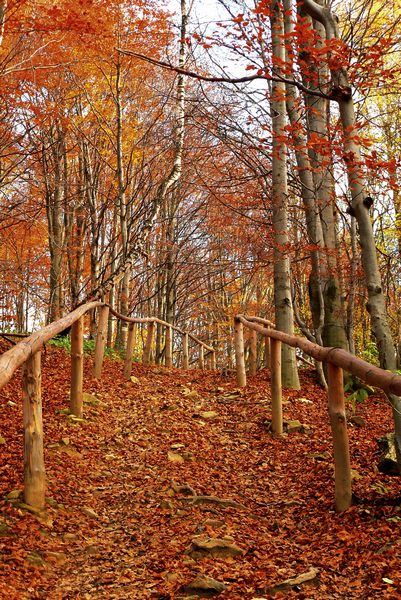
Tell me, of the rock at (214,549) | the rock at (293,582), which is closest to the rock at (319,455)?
the rock at (214,549)

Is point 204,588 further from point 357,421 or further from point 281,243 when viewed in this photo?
point 281,243

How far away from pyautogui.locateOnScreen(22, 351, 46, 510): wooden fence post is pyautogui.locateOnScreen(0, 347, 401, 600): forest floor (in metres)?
0.15

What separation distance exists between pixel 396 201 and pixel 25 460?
1653cm

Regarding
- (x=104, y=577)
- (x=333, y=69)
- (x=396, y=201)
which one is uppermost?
(x=396, y=201)

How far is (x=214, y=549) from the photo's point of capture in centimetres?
383

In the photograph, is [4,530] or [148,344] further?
[148,344]

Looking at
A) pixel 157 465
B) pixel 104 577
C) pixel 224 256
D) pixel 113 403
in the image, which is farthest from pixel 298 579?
pixel 224 256

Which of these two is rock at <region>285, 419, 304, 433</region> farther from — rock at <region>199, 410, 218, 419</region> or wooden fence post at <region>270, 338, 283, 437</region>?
rock at <region>199, 410, 218, 419</region>

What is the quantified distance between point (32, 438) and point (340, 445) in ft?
7.81

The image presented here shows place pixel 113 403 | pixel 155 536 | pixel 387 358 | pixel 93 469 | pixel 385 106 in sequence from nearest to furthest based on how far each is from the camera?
pixel 155 536 → pixel 387 358 → pixel 93 469 → pixel 113 403 → pixel 385 106

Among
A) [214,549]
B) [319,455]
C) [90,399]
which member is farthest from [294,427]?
[214,549]

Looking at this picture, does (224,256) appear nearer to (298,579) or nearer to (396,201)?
(396,201)

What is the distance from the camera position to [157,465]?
598 centimetres

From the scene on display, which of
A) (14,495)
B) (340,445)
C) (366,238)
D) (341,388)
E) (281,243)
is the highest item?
(281,243)
